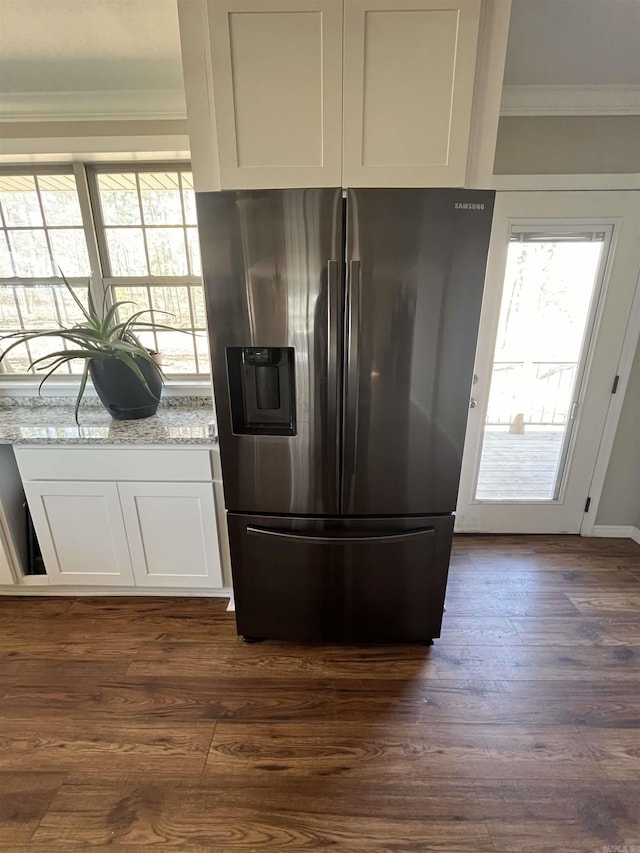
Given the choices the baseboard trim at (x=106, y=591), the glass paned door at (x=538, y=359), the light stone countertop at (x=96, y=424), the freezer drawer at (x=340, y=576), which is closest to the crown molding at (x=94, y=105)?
the light stone countertop at (x=96, y=424)

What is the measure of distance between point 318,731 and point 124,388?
68.4 inches

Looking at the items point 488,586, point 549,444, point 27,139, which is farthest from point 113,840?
point 27,139

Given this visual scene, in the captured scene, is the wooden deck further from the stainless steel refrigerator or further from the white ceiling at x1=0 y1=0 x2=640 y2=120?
the white ceiling at x1=0 y1=0 x2=640 y2=120

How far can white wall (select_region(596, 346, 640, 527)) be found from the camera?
2367mm

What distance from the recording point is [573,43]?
5.26 feet

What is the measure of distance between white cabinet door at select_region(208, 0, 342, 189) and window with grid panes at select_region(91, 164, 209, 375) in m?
0.98

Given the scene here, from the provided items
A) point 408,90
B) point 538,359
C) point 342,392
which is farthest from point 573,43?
point 342,392

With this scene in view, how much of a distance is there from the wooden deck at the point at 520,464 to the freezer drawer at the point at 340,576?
1.10 meters

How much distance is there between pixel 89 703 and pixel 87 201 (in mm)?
2441

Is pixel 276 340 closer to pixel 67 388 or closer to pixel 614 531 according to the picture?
pixel 67 388

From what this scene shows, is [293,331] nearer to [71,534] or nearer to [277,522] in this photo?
[277,522]

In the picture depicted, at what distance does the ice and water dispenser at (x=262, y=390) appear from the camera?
1.43 m

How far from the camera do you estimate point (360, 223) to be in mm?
1261

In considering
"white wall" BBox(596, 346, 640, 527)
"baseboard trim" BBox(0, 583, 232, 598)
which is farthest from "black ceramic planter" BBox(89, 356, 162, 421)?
"white wall" BBox(596, 346, 640, 527)
